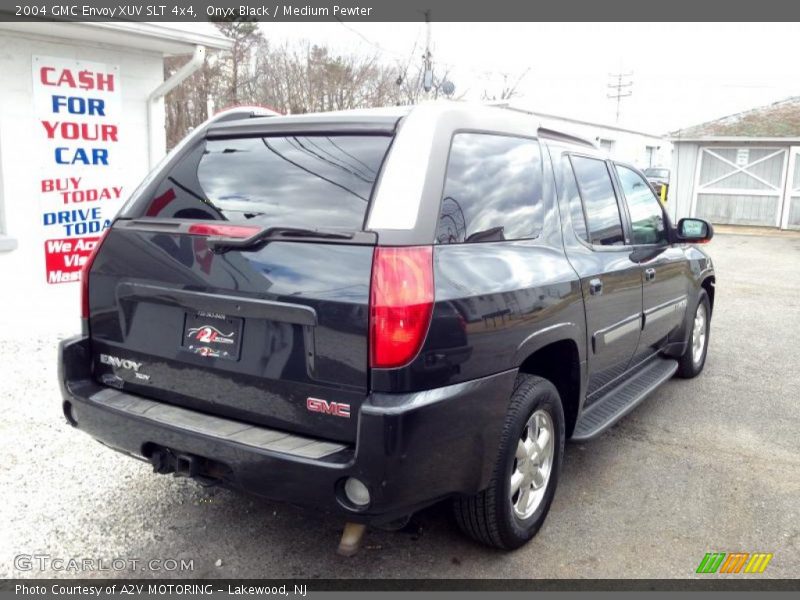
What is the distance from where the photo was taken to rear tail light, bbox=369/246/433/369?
2480mm

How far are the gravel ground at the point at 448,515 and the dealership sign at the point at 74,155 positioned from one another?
1902 millimetres

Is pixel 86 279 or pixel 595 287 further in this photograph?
pixel 595 287

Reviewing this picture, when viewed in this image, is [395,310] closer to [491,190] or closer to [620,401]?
[491,190]

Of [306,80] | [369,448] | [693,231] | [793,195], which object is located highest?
[306,80]

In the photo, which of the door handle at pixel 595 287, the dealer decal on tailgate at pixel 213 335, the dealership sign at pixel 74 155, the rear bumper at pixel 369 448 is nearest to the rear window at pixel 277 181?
the dealer decal on tailgate at pixel 213 335

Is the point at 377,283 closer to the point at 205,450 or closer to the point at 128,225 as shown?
the point at 205,450

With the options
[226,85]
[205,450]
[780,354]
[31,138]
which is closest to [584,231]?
[205,450]

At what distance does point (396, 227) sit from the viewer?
2.58 m

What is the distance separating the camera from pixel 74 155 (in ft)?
22.1

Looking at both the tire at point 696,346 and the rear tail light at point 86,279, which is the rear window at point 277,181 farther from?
the tire at point 696,346

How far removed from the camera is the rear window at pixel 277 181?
2785mm

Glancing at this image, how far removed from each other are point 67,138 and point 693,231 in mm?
5642

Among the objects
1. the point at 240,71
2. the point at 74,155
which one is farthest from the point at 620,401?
the point at 240,71

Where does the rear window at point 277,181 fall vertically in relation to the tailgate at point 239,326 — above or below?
above
